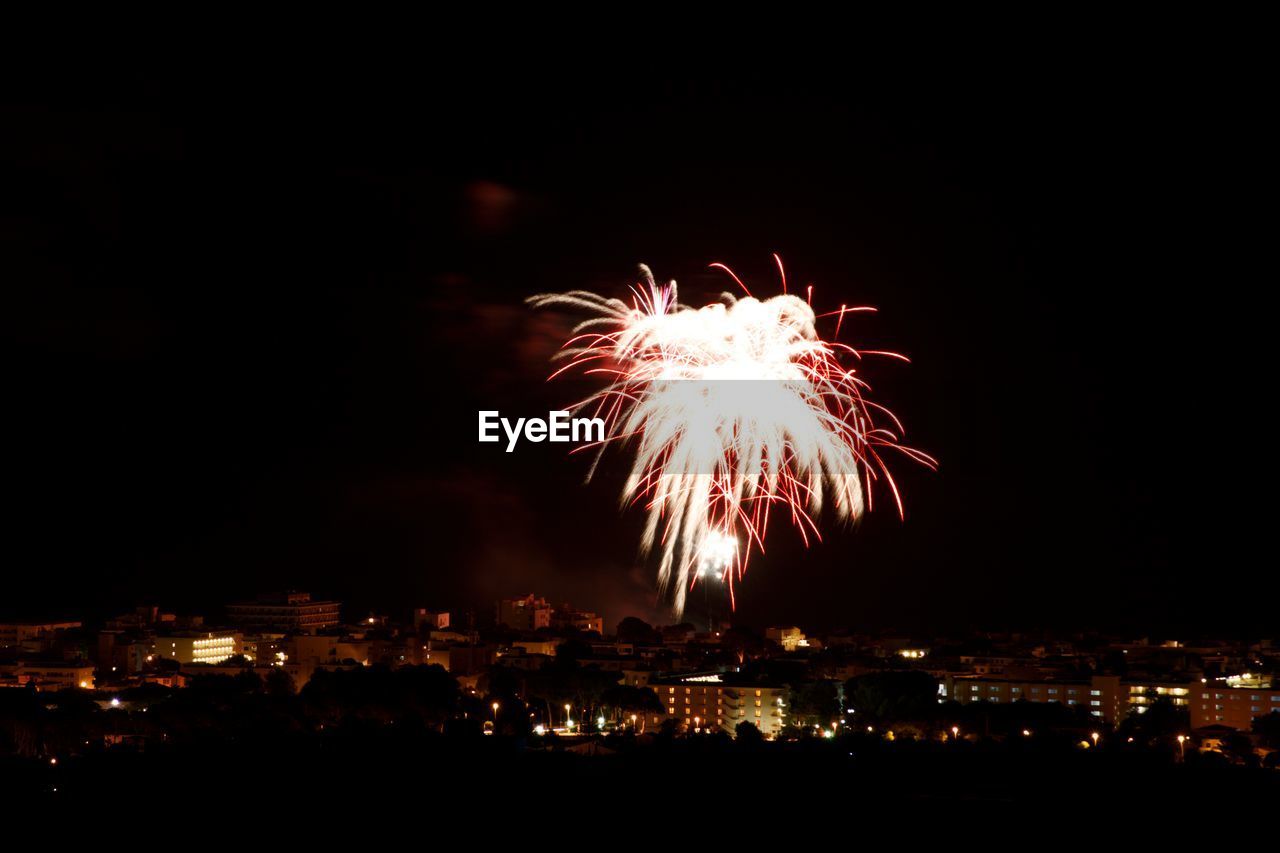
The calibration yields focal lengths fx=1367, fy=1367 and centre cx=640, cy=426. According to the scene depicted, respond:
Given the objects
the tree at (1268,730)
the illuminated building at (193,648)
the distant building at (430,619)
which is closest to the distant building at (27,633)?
the illuminated building at (193,648)

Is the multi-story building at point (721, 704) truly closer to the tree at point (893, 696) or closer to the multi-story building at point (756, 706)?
the multi-story building at point (756, 706)

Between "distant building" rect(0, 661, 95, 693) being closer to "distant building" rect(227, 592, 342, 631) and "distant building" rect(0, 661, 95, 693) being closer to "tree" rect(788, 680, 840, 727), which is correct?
"distant building" rect(227, 592, 342, 631)

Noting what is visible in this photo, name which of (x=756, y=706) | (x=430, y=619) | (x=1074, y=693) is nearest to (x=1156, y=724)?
(x=1074, y=693)

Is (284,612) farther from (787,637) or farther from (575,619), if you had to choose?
(787,637)

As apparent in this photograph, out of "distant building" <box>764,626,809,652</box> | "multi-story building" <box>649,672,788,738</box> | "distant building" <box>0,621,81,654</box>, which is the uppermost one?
"distant building" <box>764,626,809,652</box>

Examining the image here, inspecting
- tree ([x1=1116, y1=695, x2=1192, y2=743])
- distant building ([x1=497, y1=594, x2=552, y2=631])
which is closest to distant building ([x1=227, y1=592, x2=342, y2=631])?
distant building ([x1=497, y1=594, x2=552, y2=631])

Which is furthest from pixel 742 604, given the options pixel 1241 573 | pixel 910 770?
pixel 910 770

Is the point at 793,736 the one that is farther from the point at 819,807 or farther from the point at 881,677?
the point at 819,807

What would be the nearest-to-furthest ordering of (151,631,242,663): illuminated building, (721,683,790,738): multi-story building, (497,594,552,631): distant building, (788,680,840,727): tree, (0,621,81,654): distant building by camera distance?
(788,680,840,727): tree
(721,683,790,738): multi-story building
(151,631,242,663): illuminated building
(0,621,81,654): distant building
(497,594,552,631): distant building
